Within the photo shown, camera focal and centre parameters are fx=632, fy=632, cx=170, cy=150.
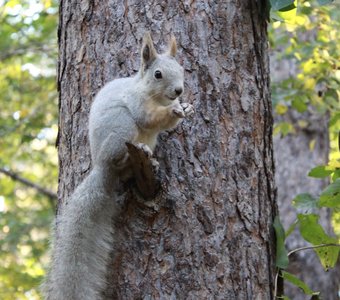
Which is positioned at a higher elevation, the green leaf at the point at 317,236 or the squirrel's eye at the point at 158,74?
the squirrel's eye at the point at 158,74

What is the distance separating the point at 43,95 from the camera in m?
6.07

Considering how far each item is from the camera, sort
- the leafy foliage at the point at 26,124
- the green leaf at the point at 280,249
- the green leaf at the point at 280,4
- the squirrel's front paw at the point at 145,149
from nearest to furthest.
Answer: the squirrel's front paw at the point at 145,149
the green leaf at the point at 280,249
the green leaf at the point at 280,4
the leafy foliage at the point at 26,124

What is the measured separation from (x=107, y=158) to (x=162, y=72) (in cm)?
32

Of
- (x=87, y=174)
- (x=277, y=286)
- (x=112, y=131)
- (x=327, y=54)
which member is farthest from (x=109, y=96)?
(x=327, y=54)

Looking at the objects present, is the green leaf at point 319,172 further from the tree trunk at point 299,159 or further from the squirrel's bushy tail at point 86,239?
the tree trunk at point 299,159

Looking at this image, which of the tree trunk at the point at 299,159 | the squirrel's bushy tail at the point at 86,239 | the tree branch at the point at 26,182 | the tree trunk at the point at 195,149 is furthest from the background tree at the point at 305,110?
the tree branch at the point at 26,182

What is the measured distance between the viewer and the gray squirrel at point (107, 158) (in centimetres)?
200

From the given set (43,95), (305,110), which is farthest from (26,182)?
Answer: (305,110)

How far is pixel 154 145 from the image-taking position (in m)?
2.12

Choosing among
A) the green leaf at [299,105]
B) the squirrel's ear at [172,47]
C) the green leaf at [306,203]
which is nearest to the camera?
the squirrel's ear at [172,47]

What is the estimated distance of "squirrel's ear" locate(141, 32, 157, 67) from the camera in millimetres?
2021

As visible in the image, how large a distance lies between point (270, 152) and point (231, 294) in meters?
0.57

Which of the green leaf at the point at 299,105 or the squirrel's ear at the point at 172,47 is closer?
the squirrel's ear at the point at 172,47

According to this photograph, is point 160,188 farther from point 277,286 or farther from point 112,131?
point 277,286
